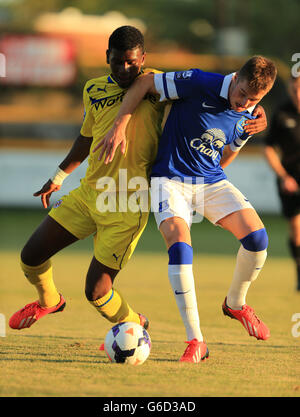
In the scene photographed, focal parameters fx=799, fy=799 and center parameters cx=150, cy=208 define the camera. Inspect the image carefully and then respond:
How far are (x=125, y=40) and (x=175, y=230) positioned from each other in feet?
4.31

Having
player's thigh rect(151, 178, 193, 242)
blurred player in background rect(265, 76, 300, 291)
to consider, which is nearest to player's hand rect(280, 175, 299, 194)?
blurred player in background rect(265, 76, 300, 291)

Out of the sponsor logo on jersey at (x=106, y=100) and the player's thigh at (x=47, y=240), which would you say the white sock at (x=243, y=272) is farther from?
the sponsor logo on jersey at (x=106, y=100)

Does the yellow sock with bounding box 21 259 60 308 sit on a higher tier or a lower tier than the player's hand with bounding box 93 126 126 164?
lower

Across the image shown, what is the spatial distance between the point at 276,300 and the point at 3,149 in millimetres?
10780

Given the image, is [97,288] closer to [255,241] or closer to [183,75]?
[255,241]

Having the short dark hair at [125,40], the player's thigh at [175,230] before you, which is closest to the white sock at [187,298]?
the player's thigh at [175,230]

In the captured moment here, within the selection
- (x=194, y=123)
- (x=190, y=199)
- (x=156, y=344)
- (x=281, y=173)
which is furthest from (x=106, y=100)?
(x=281, y=173)

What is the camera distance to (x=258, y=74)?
5.16 m

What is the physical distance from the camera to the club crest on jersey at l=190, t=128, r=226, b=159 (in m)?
5.56

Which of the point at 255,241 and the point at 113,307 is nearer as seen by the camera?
the point at 255,241

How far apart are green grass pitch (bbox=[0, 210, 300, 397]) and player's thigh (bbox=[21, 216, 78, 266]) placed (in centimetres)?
66

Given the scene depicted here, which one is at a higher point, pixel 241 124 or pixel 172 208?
pixel 241 124

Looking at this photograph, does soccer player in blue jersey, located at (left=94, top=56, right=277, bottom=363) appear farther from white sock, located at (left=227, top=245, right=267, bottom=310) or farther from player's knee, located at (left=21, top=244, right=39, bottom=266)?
player's knee, located at (left=21, top=244, right=39, bottom=266)
